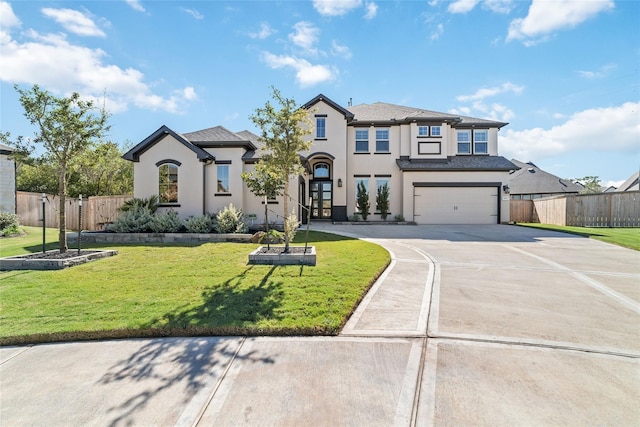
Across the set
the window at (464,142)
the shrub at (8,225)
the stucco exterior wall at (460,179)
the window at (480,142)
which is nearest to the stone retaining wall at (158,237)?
the shrub at (8,225)

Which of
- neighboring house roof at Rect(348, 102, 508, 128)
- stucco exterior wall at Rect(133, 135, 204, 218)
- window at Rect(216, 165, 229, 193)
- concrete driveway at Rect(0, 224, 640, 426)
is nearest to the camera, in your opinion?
concrete driveway at Rect(0, 224, 640, 426)

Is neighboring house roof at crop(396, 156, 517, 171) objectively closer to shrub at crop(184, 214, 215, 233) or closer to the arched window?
the arched window

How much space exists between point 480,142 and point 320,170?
11382 millimetres

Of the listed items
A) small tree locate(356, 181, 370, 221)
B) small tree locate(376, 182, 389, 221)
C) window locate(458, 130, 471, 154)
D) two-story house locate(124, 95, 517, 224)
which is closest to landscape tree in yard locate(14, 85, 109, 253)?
two-story house locate(124, 95, 517, 224)

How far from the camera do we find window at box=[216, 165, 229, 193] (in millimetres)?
14609

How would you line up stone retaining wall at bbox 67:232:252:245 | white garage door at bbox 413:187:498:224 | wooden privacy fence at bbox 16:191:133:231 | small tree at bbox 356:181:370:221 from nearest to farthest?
1. stone retaining wall at bbox 67:232:252:245
2. wooden privacy fence at bbox 16:191:133:231
3. white garage door at bbox 413:187:498:224
4. small tree at bbox 356:181:370:221

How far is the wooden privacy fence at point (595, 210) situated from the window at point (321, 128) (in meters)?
16.1

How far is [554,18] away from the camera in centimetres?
880

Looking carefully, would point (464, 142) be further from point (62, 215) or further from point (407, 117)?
Answer: point (62, 215)

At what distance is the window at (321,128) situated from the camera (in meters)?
18.9

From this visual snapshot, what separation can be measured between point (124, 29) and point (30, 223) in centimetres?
1574

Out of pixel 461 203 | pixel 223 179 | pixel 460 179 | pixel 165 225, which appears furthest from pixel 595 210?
pixel 165 225

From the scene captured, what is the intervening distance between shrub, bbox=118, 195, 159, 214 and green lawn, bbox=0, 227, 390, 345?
236 inches

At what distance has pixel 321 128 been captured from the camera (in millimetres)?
18906
